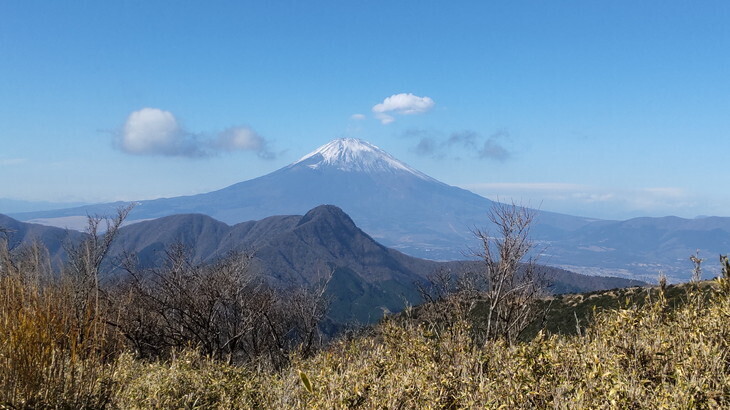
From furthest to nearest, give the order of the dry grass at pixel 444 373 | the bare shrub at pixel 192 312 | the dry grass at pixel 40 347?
the bare shrub at pixel 192 312
the dry grass at pixel 40 347
the dry grass at pixel 444 373

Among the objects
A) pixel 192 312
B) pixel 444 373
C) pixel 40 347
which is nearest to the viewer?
pixel 40 347

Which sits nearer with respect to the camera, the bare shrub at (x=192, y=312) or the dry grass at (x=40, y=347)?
the dry grass at (x=40, y=347)

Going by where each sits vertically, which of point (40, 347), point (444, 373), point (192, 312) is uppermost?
point (40, 347)

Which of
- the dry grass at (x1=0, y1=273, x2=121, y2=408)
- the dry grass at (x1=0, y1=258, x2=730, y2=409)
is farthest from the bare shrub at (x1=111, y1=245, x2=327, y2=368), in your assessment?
the dry grass at (x1=0, y1=258, x2=730, y2=409)

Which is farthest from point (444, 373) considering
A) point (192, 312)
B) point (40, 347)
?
point (192, 312)

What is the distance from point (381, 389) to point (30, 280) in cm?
393

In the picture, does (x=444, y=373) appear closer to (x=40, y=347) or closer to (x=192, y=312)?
(x=40, y=347)

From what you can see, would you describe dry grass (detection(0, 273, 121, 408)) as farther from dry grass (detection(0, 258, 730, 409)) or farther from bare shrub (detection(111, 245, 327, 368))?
bare shrub (detection(111, 245, 327, 368))

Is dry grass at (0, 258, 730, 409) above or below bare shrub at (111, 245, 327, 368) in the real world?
above

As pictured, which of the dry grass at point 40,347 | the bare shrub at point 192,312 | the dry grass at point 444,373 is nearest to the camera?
the dry grass at point 444,373

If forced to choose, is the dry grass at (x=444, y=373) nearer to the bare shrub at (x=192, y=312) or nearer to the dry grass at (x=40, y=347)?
the dry grass at (x=40, y=347)

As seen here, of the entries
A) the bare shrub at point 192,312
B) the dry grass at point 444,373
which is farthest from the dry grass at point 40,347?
the bare shrub at point 192,312

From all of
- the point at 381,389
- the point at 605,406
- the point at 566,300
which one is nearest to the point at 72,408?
the point at 381,389

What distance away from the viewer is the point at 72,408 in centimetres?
524
